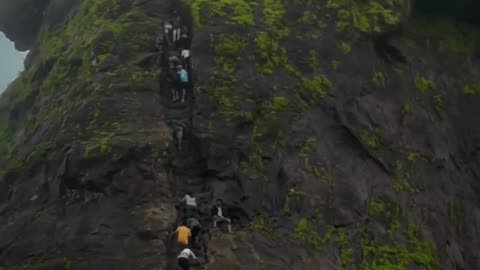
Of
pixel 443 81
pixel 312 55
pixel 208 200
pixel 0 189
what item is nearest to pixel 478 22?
pixel 443 81

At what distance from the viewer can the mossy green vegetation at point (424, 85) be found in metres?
28.1

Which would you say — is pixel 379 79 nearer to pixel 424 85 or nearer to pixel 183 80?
pixel 424 85

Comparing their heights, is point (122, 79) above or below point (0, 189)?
above

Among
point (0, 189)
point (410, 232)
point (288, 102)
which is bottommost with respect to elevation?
point (410, 232)

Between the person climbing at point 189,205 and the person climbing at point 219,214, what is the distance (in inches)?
22.5

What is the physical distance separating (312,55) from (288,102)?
278 cm

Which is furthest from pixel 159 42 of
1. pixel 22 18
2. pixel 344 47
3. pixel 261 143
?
pixel 22 18

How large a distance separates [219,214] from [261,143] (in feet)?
10.6

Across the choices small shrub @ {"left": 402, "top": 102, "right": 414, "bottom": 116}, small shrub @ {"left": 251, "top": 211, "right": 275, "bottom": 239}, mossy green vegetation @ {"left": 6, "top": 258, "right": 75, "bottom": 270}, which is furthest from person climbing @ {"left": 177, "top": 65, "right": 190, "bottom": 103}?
small shrub @ {"left": 402, "top": 102, "right": 414, "bottom": 116}

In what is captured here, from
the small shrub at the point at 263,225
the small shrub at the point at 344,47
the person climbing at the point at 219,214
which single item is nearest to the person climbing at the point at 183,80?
the person climbing at the point at 219,214

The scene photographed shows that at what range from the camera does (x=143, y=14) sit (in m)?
28.6

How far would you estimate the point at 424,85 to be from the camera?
28297 millimetres

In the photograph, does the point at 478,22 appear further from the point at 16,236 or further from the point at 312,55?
the point at 16,236

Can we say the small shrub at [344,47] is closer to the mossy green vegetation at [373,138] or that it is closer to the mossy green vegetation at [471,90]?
the mossy green vegetation at [373,138]
